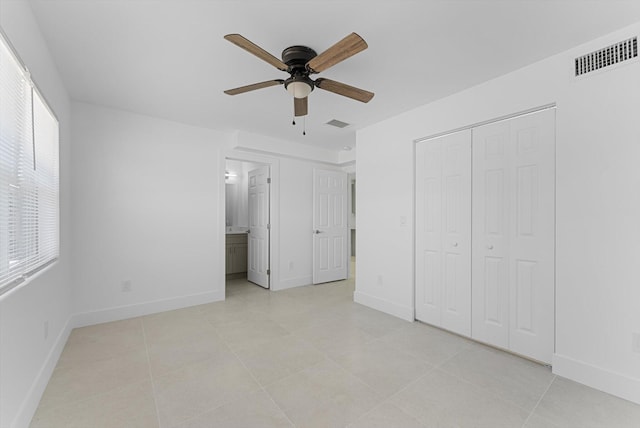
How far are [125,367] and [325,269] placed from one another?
11.4ft

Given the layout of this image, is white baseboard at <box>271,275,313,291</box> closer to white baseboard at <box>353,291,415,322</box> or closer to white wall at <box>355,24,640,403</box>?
white baseboard at <box>353,291,415,322</box>

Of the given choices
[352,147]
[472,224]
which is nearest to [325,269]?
[352,147]

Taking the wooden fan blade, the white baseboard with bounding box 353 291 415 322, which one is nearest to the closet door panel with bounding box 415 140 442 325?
the white baseboard with bounding box 353 291 415 322

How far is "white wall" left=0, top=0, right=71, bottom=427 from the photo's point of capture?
4.75ft

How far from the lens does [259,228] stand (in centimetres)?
511

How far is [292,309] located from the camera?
3816 millimetres

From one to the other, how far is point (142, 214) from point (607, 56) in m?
4.79

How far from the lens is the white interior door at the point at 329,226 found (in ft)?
17.2

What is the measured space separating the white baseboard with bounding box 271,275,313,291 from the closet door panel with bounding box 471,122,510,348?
9.68ft

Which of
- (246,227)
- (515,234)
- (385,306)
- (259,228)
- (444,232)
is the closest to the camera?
(515,234)

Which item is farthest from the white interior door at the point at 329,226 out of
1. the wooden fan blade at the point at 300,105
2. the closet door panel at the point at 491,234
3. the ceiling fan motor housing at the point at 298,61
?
the ceiling fan motor housing at the point at 298,61

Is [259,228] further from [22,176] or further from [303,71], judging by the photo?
[22,176]

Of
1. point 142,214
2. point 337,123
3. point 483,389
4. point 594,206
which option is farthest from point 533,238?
point 142,214

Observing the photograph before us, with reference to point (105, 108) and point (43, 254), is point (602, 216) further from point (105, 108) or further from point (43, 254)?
point (105, 108)
